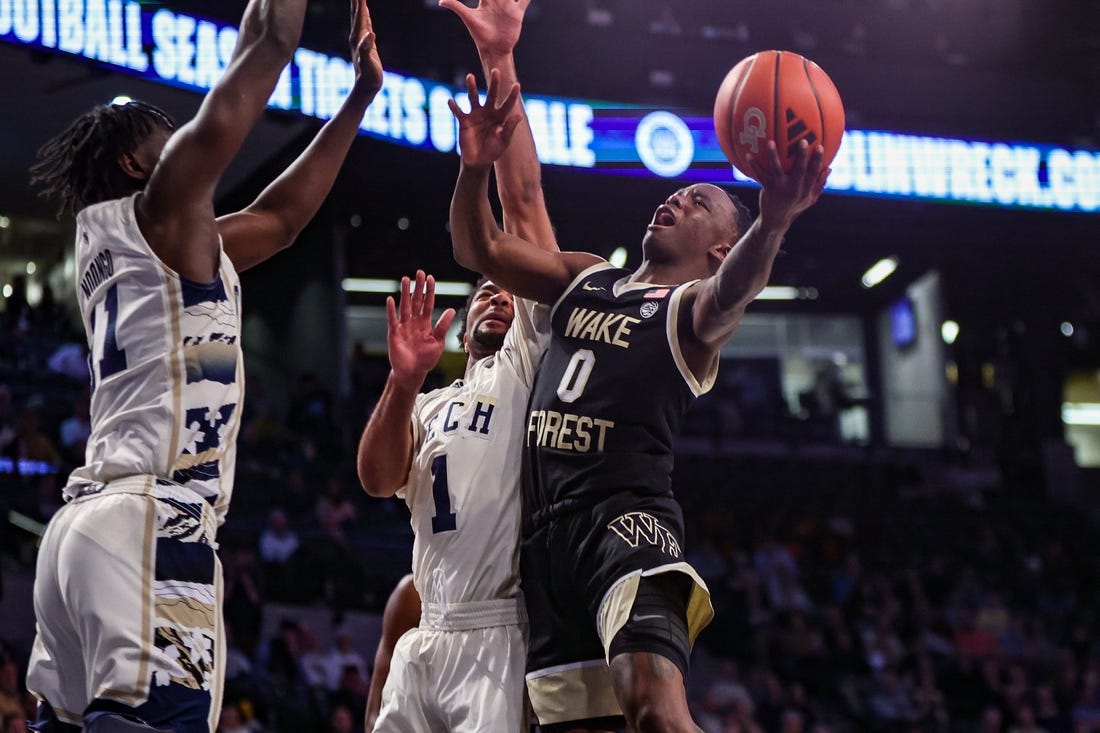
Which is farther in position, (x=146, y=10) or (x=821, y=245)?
(x=821, y=245)

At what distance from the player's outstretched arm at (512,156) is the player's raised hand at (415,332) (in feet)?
1.44

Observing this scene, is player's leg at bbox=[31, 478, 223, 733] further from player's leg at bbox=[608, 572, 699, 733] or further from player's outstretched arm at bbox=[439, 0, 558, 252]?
player's outstretched arm at bbox=[439, 0, 558, 252]


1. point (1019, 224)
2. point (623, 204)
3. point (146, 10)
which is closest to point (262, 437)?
point (146, 10)

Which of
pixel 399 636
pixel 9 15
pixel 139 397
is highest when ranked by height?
pixel 9 15

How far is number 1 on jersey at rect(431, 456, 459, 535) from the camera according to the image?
4184 mm

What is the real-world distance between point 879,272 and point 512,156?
62.6 feet

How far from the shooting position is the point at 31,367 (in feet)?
38.5

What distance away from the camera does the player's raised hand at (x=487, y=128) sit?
13.0 feet

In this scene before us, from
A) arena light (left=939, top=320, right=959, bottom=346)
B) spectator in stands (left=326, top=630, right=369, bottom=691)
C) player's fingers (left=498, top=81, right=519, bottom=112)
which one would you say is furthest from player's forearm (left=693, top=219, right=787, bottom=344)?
arena light (left=939, top=320, right=959, bottom=346)

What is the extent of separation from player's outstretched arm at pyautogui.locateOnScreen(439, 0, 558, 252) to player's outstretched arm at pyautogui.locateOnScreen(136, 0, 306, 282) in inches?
63.3

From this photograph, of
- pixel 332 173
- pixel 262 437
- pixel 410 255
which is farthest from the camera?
pixel 410 255

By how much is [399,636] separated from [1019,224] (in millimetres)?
15598

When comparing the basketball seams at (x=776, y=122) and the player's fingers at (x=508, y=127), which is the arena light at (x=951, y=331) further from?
the player's fingers at (x=508, y=127)

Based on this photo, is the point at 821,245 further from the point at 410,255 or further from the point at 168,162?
the point at 168,162
